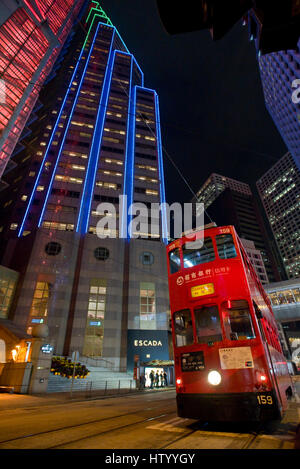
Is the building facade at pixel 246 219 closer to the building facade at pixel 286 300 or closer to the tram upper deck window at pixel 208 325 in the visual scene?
the building facade at pixel 286 300

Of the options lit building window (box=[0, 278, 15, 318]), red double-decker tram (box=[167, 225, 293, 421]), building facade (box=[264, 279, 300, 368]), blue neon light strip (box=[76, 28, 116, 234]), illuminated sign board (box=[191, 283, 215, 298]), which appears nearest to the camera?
red double-decker tram (box=[167, 225, 293, 421])

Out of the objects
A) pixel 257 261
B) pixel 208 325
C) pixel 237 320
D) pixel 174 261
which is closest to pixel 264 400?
pixel 237 320

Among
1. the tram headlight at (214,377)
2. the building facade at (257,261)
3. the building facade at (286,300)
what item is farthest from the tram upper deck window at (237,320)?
the building facade at (257,261)

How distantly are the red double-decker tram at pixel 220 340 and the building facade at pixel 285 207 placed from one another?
11743 centimetres

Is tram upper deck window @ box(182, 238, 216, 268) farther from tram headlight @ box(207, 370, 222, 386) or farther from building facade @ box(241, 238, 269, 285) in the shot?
building facade @ box(241, 238, 269, 285)

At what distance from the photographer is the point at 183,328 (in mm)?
6848

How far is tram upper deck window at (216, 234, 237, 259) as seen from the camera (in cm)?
685

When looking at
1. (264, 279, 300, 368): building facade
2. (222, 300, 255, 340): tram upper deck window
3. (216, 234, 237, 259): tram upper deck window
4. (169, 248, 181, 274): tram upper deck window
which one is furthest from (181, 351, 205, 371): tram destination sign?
(264, 279, 300, 368): building facade

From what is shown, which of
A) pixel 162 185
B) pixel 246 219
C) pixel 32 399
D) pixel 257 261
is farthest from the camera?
pixel 246 219

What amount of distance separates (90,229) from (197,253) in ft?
98.8

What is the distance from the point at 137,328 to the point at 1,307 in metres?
16.3

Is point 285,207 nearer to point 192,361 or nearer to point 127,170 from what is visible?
point 127,170

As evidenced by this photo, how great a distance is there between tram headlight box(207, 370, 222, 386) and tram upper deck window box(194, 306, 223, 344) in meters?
0.72

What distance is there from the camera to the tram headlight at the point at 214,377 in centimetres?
568
